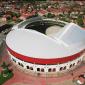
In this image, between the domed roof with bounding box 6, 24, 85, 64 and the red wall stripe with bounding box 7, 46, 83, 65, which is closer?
the red wall stripe with bounding box 7, 46, 83, 65

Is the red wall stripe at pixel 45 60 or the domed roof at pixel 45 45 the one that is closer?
the red wall stripe at pixel 45 60

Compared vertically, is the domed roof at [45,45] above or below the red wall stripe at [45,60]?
above

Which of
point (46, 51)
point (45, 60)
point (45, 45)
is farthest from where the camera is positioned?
point (45, 45)

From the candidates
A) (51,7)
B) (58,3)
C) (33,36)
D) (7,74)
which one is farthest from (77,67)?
(58,3)

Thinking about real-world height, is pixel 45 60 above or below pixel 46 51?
below

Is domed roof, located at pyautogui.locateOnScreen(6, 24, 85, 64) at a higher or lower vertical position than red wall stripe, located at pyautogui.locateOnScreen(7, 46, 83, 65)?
higher

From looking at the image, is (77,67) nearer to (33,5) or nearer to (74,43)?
(74,43)

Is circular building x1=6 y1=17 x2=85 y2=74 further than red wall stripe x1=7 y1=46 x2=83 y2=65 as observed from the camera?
Yes

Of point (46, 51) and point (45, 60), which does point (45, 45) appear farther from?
point (45, 60)

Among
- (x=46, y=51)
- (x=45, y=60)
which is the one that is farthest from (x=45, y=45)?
(x=45, y=60)

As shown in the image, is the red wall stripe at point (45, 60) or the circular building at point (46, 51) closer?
the red wall stripe at point (45, 60)
